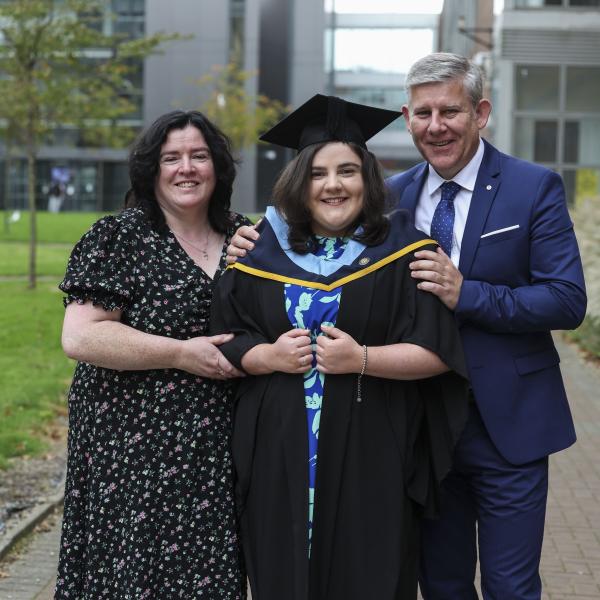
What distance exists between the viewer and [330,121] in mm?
3299

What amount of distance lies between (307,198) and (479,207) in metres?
0.64

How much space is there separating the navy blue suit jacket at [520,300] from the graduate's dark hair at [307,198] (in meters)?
0.37

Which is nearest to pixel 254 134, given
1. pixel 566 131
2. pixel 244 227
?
pixel 566 131

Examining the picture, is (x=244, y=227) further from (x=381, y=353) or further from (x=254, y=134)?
(x=254, y=134)

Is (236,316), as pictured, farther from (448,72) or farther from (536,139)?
(536,139)

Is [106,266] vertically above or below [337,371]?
above

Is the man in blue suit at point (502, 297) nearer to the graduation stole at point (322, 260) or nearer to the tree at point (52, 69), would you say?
the graduation stole at point (322, 260)

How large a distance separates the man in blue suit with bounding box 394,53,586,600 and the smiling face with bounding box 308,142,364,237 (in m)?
0.29

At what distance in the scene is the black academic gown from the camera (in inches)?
127

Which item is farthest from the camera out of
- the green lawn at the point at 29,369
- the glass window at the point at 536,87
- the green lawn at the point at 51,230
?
the green lawn at the point at 51,230

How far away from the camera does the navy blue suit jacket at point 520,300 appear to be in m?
3.33

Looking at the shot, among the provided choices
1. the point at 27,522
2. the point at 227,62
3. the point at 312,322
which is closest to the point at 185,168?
the point at 312,322

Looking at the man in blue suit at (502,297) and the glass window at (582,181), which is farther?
the glass window at (582,181)

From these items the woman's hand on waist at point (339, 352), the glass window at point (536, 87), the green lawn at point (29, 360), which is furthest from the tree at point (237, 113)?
the woman's hand on waist at point (339, 352)
